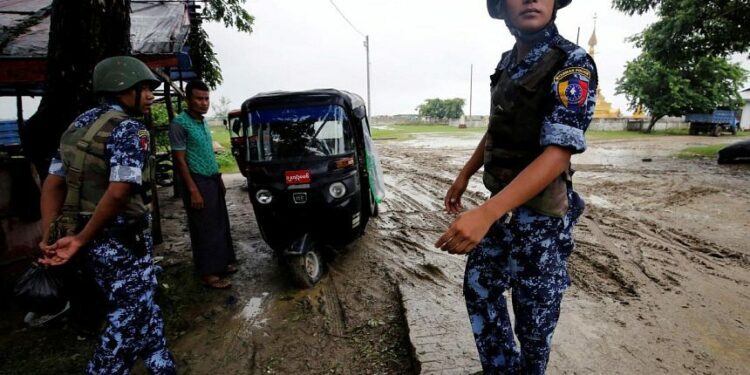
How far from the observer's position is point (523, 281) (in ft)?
4.96

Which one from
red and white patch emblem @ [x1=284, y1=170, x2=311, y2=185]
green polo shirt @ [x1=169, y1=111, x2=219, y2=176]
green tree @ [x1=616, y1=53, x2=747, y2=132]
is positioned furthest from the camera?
green tree @ [x1=616, y1=53, x2=747, y2=132]

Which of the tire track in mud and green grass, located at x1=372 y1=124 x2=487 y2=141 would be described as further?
green grass, located at x1=372 y1=124 x2=487 y2=141

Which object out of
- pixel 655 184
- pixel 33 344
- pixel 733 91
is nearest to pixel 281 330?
pixel 33 344

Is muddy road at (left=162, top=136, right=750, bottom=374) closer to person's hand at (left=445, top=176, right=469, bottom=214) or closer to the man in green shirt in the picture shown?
the man in green shirt

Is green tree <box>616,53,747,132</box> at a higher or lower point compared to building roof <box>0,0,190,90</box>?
higher

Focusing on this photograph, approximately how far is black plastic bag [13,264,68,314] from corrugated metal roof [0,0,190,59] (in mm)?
2456

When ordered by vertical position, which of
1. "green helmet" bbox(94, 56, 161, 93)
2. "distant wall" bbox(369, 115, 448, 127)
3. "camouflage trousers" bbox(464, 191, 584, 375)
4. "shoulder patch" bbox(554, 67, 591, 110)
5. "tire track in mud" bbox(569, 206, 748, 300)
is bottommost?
"tire track in mud" bbox(569, 206, 748, 300)

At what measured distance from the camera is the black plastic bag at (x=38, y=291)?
2438mm

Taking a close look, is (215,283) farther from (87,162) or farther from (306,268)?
(87,162)

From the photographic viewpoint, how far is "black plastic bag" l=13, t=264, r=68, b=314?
244 cm

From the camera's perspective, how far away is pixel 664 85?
25.8m

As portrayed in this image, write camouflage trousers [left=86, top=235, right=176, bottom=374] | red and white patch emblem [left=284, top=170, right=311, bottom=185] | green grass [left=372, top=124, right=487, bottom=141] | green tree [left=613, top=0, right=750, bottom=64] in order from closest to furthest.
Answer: camouflage trousers [left=86, top=235, right=176, bottom=374], red and white patch emblem [left=284, top=170, right=311, bottom=185], green tree [left=613, top=0, right=750, bottom=64], green grass [left=372, top=124, right=487, bottom=141]

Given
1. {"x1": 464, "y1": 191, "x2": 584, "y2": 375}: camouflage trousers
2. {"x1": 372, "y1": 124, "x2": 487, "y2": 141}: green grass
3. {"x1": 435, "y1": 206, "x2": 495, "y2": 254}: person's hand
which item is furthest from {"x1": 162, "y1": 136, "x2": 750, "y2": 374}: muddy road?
{"x1": 372, "y1": 124, "x2": 487, "y2": 141}: green grass

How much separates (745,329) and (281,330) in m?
3.64
